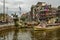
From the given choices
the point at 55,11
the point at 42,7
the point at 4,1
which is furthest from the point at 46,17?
the point at 4,1

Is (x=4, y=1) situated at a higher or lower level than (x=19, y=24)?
higher

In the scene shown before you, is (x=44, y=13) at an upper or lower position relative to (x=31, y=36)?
upper

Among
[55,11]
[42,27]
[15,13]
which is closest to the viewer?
[42,27]

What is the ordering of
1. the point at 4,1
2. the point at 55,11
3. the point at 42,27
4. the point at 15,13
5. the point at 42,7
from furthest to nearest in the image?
the point at 42,7, the point at 55,11, the point at 15,13, the point at 4,1, the point at 42,27

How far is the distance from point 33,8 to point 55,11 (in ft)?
44.1

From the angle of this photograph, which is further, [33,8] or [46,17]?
[33,8]

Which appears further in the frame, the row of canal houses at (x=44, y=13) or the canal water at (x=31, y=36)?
the row of canal houses at (x=44, y=13)

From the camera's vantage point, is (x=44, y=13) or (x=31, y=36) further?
(x=44, y=13)

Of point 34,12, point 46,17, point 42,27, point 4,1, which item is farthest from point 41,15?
point 42,27

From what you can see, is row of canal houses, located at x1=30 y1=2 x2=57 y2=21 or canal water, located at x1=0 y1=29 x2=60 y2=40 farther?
row of canal houses, located at x1=30 y1=2 x2=57 y2=21

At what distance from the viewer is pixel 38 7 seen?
90.8 meters

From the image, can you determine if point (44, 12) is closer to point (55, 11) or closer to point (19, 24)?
point (55, 11)

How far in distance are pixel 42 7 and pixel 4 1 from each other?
34.5m

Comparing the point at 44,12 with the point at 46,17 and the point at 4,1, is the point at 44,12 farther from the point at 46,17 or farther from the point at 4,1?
the point at 4,1
